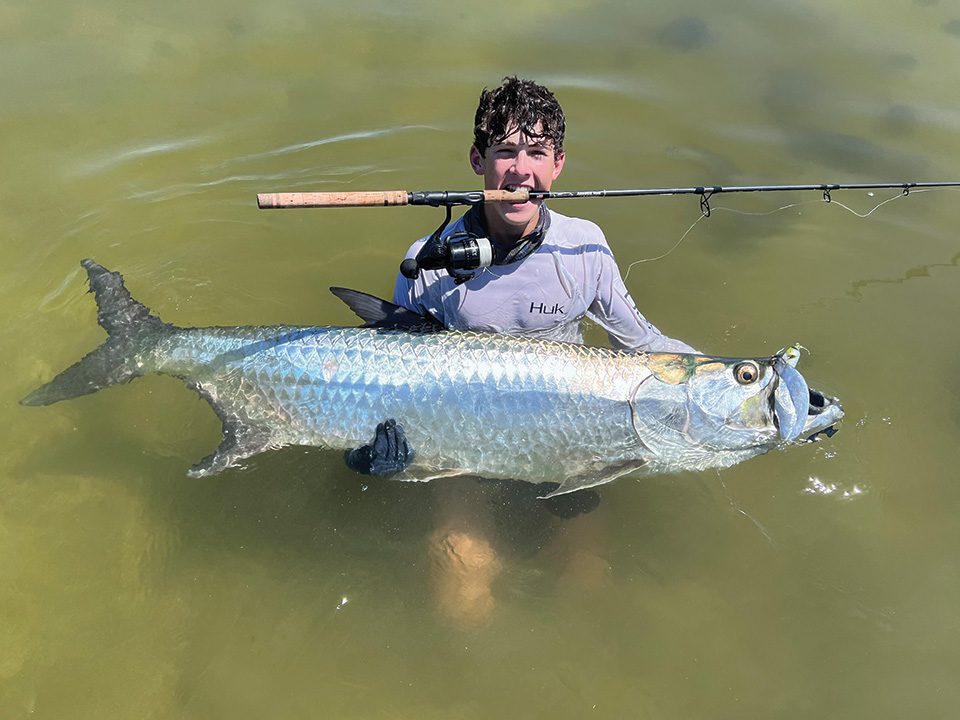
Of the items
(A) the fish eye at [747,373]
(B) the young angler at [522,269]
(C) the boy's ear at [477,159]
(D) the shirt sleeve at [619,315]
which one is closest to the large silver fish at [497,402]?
(A) the fish eye at [747,373]

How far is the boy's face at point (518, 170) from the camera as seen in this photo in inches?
132

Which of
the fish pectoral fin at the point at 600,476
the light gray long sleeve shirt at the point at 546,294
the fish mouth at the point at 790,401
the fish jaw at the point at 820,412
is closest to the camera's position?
the fish mouth at the point at 790,401

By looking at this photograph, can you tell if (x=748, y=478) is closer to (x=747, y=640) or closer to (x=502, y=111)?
(x=747, y=640)

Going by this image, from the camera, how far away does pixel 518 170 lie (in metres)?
3.36

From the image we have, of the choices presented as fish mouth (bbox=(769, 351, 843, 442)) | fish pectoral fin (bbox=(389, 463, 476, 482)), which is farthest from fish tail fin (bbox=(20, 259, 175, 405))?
fish mouth (bbox=(769, 351, 843, 442))

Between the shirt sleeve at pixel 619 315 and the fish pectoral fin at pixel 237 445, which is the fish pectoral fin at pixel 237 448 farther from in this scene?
the shirt sleeve at pixel 619 315

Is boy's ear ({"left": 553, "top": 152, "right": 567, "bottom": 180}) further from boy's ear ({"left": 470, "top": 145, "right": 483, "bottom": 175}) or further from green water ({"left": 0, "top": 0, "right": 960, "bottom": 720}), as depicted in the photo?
green water ({"left": 0, "top": 0, "right": 960, "bottom": 720})

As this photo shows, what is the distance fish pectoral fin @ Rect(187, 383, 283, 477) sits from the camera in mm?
3535

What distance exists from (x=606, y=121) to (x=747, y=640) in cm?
489

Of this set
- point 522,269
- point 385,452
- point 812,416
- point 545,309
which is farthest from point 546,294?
point 812,416

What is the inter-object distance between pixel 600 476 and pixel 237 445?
6.36ft

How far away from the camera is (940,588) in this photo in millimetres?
3717

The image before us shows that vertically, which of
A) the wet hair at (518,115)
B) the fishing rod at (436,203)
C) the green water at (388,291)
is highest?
the wet hair at (518,115)

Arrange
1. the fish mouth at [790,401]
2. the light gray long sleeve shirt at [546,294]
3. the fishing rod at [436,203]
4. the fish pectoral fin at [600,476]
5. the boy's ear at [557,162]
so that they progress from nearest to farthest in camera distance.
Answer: the fishing rod at [436,203], the fish mouth at [790,401], the fish pectoral fin at [600,476], the boy's ear at [557,162], the light gray long sleeve shirt at [546,294]
